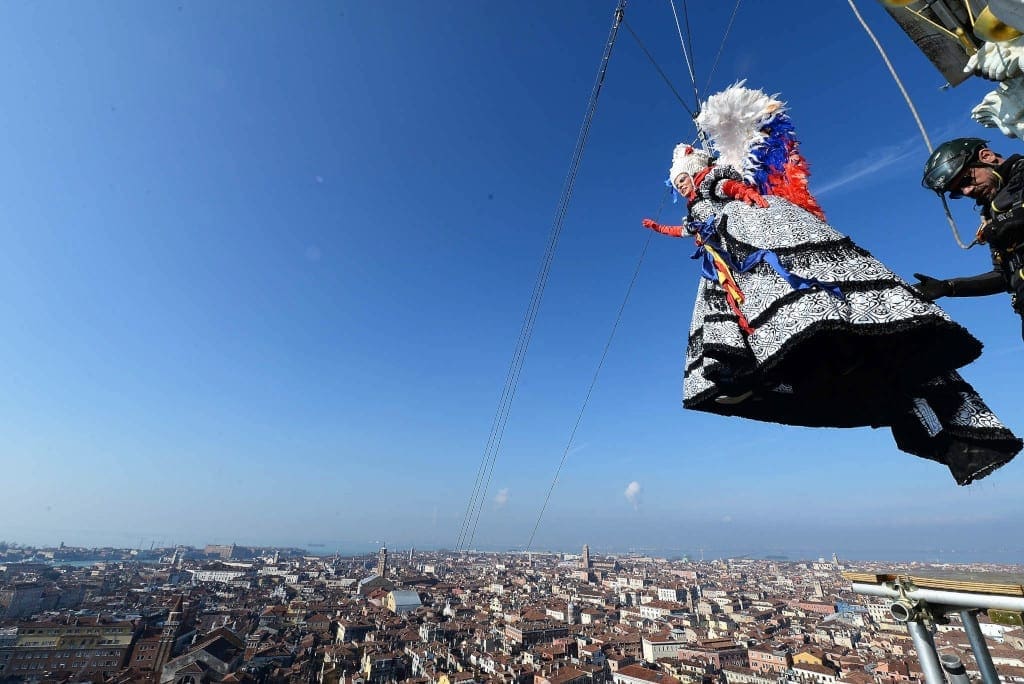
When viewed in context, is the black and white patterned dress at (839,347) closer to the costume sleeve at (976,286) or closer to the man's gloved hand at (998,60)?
the costume sleeve at (976,286)

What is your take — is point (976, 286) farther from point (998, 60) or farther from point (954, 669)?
point (954, 669)

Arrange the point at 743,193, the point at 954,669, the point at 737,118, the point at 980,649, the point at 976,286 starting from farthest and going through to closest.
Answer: the point at 737,118 < the point at 743,193 < the point at 976,286 < the point at 980,649 < the point at 954,669

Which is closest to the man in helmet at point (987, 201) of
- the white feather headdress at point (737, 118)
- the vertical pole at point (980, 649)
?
the white feather headdress at point (737, 118)

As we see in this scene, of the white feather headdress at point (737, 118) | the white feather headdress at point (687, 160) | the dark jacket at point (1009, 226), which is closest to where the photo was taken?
the dark jacket at point (1009, 226)

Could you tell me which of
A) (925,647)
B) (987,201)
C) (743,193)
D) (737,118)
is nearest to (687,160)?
(737,118)

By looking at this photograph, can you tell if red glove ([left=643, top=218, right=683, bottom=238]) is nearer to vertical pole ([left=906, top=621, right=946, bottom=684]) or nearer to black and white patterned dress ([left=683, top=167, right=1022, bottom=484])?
black and white patterned dress ([left=683, top=167, right=1022, bottom=484])

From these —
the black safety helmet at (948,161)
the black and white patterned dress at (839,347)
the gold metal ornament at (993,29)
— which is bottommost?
the black and white patterned dress at (839,347)

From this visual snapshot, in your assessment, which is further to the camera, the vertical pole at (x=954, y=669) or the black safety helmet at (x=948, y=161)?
the black safety helmet at (x=948, y=161)

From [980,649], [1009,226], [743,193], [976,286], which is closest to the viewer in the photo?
[980,649]
